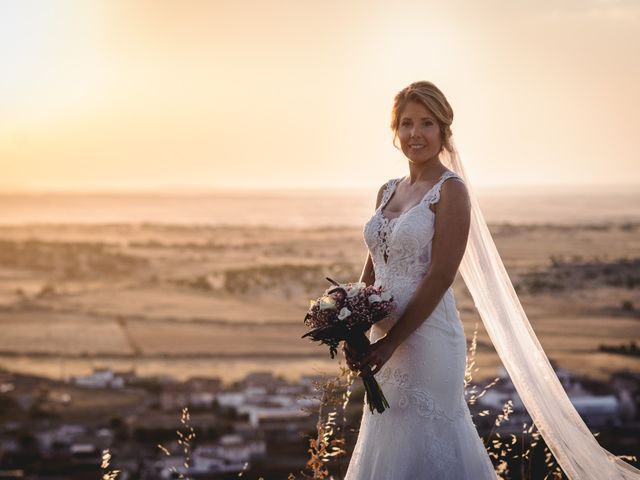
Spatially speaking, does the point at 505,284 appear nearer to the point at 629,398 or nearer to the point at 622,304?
the point at 629,398

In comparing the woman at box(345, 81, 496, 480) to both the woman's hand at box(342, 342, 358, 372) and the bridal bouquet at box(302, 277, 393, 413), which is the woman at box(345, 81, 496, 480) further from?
the bridal bouquet at box(302, 277, 393, 413)

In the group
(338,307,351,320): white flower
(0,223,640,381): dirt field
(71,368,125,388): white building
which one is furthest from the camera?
(71,368,125,388): white building

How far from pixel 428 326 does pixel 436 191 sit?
591 millimetres

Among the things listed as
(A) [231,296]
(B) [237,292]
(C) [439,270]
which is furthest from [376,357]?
(B) [237,292]

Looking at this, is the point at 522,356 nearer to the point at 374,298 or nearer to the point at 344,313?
the point at 374,298

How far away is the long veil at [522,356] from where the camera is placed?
3.93 meters

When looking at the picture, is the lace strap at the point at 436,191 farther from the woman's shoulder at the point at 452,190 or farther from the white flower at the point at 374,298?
the white flower at the point at 374,298

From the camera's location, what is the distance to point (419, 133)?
3699mm

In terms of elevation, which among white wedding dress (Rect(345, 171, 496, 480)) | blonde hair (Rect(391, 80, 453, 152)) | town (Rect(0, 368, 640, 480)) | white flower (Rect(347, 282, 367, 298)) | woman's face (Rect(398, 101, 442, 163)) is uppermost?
blonde hair (Rect(391, 80, 453, 152))

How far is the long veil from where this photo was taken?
12.9ft

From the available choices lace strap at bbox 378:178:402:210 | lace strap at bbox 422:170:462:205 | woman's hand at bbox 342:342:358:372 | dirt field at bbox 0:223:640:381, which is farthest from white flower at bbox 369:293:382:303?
dirt field at bbox 0:223:640:381

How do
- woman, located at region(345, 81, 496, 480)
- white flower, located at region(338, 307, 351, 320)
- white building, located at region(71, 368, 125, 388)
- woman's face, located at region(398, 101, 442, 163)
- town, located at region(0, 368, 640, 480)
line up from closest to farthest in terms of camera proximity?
white flower, located at region(338, 307, 351, 320), woman, located at region(345, 81, 496, 480), woman's face, located at region(398, 101, 442, 163), town, located at region(0, 368, 640, 480), white building, located at region(71, 368, 125, 388)

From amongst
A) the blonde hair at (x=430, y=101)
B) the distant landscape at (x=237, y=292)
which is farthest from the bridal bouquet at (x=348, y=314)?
the distant landscape at (x=237, y=292)

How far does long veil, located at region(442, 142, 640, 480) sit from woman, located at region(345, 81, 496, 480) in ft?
0.92
